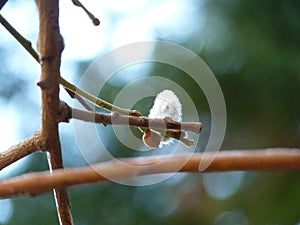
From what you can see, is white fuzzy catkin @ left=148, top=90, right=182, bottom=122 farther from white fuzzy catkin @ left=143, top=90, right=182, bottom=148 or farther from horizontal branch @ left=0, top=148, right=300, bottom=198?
horizontal branch @ left=0, top=148, right=300, bottom=198

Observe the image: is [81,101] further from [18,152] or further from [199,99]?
[199,99]

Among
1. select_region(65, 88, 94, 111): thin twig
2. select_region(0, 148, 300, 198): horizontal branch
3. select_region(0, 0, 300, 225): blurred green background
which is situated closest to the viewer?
select_region(0, 148, 300, 198): horizontal branch

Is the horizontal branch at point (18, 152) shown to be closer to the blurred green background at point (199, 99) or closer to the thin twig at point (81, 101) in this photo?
the thin twig at point (81, 101)

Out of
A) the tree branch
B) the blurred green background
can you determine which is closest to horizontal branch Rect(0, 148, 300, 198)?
the tree branch

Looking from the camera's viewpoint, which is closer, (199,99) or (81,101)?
(81,101)

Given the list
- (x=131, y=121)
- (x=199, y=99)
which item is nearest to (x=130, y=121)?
(x=131, y=121)

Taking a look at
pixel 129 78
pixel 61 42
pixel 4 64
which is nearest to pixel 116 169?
pixel 61 42

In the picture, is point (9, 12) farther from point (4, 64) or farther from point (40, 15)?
point (40, 15)
